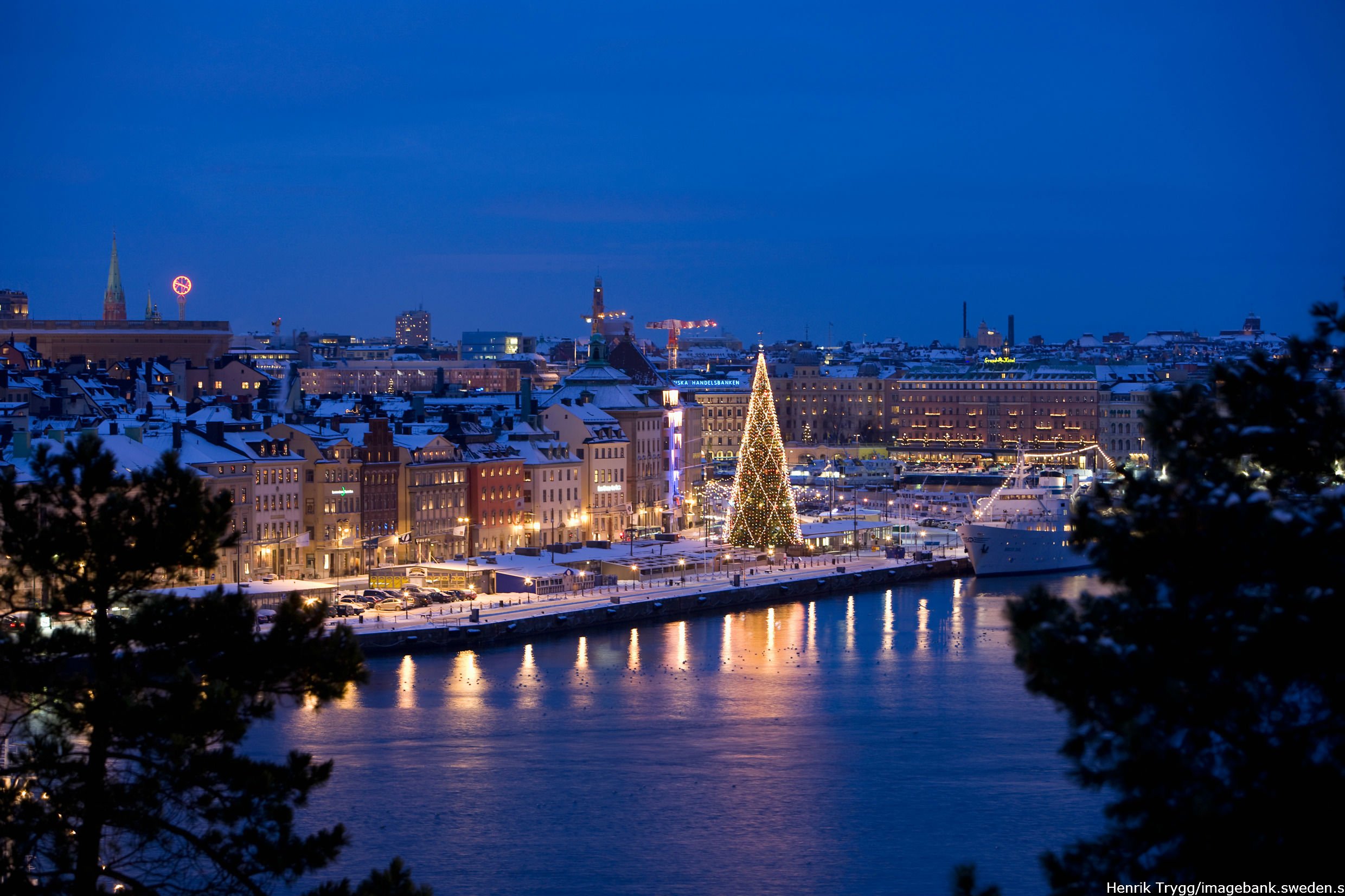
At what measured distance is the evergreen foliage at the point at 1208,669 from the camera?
5062 mm

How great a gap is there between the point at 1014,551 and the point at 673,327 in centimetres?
6456

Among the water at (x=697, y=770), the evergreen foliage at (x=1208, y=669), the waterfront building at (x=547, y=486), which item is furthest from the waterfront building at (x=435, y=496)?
the evergreen foliage at (x=1208, y=669)

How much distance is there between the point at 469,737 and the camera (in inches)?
677

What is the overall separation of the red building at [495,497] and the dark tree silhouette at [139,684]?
2465cm

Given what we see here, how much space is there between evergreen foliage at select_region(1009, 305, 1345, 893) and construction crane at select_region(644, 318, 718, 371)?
66.9 meters

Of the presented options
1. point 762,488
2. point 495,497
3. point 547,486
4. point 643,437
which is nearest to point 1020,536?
point 762,488

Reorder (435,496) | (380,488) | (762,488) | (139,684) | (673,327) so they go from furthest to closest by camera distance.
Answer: (673,327)
(762,488)
(435,496)
(380,488)
(139,684)

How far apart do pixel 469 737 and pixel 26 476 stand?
29.8ft

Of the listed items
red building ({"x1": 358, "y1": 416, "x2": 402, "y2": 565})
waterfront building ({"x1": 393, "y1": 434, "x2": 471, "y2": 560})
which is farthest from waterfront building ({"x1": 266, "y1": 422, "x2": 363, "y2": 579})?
waterfront building ({"x1": 393, "y1": 434, "x2": 471, "y2": 560})

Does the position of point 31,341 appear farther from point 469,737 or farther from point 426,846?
point 426,846

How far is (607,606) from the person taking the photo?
86.8 ft

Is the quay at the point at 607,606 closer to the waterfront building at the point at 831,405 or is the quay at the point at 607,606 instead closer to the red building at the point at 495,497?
the red building at the point at 495,497

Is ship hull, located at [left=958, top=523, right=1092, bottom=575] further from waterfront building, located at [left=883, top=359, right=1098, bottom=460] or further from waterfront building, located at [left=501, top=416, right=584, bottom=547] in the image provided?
waterfront building, located at [left=883, top=359, right=1098, bottom=460]

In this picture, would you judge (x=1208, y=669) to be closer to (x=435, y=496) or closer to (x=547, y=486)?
(x=435, y=496)
